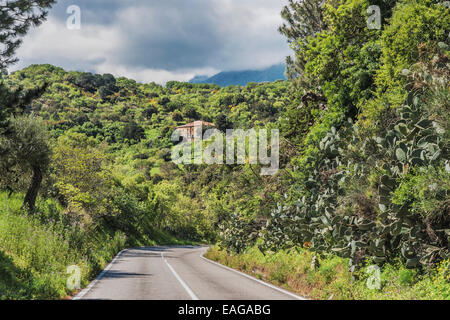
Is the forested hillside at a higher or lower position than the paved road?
higher

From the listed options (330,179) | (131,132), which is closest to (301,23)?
(330,179)

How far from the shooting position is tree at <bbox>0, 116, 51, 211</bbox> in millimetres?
16219

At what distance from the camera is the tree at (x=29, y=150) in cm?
1622

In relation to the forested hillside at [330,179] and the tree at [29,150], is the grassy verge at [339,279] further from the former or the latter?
the tree at [29,150]

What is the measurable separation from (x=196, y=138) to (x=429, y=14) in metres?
98.2

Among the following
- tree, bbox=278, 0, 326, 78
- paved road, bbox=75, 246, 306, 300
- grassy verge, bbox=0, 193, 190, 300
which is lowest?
paved road, bbox=75, 246, 306, 300

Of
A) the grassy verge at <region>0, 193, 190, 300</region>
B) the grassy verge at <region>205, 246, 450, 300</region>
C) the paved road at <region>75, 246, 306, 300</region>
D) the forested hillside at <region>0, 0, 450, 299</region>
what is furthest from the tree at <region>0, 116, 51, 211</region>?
the grassy verge at <region>205, 246, 450, 300</region>

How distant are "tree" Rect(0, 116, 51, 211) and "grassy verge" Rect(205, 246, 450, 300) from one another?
1102 cm

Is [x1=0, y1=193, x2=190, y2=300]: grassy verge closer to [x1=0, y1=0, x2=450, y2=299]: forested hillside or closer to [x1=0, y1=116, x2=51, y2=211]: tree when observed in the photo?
[x1=0, y1=0, x2=450, y2=299]: forested hillside

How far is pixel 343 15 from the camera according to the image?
57.4 ft

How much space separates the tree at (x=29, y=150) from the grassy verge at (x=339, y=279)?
36.2 feet

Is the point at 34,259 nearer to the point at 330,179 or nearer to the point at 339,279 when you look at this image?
the point at 339,279

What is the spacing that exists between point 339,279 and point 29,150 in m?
14.7

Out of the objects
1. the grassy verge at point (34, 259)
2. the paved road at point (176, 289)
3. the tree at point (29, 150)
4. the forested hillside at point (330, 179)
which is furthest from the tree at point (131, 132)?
the paved road at point (176, 289)
